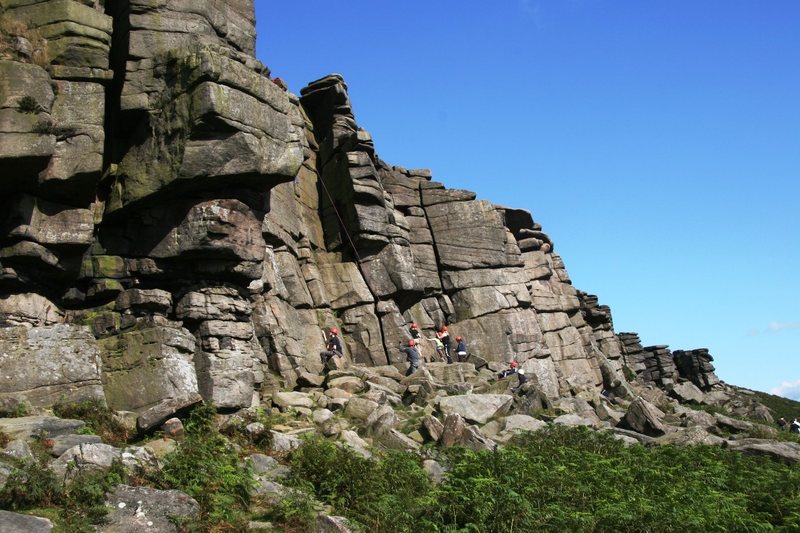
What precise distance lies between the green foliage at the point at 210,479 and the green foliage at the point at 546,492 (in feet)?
4.20

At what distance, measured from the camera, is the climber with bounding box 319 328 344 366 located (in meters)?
26.4

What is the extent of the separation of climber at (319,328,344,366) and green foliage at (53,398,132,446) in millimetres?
11295

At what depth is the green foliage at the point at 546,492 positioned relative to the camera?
11.9 meters

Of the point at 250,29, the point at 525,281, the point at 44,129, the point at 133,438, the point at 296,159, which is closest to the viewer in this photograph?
the point at 133,438

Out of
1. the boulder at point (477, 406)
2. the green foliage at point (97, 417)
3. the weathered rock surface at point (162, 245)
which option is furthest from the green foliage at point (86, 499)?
the boulder at point (477, 406)

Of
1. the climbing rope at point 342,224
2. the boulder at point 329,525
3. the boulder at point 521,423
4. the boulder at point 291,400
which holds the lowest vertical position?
the boulder at point 329,525

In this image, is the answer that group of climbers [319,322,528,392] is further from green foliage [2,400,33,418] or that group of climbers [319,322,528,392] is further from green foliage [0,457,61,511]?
green foliage [0,457,61,511]

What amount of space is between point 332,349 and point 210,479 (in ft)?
48.3

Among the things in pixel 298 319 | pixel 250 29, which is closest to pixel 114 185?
pixel 250 29

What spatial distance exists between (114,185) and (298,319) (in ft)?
31.0

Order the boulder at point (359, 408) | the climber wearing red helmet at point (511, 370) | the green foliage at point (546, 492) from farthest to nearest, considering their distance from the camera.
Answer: the climber wearing red helmet at point (511, 370)
the boulder at point (359, 408)
the green foliage at point (546, 492)

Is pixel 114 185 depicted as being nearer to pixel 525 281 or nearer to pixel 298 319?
pixel 298 319

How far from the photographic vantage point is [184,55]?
746 inches

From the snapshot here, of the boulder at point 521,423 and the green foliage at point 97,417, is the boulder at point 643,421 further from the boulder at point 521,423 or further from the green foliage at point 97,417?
the green foliage at point 97,417
